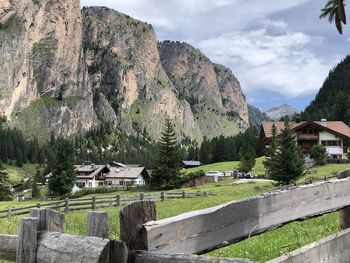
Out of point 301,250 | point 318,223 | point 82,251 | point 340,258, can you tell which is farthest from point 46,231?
point 318,223

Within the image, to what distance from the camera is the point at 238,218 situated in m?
4.70

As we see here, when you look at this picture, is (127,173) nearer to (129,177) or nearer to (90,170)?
(129,177)

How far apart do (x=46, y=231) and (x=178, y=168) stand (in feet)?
241

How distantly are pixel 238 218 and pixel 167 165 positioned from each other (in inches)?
2891

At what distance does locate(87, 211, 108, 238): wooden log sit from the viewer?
414cm

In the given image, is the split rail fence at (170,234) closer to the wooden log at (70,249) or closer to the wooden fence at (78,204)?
the wooden log at (70,249)

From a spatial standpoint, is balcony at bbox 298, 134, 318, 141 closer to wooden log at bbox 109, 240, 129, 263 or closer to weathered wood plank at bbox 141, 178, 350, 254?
weathered wood plank at bbox 141, 178, 350, 254

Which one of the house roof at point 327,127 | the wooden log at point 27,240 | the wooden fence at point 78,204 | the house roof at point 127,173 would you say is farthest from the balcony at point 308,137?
the wooden log at point 27,240

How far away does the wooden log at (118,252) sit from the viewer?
388cm

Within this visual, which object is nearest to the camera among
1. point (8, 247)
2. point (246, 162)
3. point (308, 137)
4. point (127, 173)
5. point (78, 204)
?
point (8, 247)

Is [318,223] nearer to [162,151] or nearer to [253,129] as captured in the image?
Answer: [162,151]

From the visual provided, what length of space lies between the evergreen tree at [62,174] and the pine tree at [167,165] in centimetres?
2051

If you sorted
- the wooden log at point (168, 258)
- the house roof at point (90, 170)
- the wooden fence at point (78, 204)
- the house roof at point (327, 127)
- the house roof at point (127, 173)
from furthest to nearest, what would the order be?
the house roof at point (90, 170) < the house roof at point (127, 173) < the house roof at point (327, 127) < the wooden fence at point (78, 204) < the wooden log at point (168, 258)

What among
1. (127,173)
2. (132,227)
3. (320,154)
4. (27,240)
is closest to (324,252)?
(132,227)
